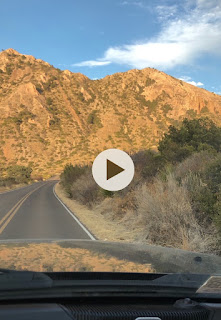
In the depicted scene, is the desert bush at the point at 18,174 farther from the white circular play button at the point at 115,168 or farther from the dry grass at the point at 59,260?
the dry grass at the point at 59,260

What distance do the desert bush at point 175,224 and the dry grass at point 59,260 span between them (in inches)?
180

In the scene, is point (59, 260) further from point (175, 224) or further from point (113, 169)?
point (113, 169)

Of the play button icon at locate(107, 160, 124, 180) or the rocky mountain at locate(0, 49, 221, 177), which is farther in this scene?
the rocky mountain at locate(0, 49, 221, 177)

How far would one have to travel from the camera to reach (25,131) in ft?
264

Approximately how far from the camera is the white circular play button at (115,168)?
1906cm

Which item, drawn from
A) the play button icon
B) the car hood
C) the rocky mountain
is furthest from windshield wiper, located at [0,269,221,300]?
the rocky mountain

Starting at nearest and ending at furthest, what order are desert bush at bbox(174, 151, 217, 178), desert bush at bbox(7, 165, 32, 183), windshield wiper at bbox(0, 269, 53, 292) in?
windshield wiper at bbox(0, 269, 53, 292)
desert bush at bbox(174, 151, 217, 178)
desert bush at bbox(7, 165, 32, 183)

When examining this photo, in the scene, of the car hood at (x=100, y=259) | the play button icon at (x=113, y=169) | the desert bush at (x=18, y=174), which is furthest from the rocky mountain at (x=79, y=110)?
the car hood at (x=100, y=259)

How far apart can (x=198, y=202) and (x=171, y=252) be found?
217 inches

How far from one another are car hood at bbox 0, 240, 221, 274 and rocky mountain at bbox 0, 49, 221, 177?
65.3 metres

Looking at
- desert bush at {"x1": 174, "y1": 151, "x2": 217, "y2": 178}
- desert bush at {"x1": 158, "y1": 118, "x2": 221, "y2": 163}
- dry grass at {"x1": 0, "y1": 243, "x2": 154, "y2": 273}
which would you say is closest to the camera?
dry grass at {"x1": 0, "y1": 243, "x2": 154, "y2": 273}

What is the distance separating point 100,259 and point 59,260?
47 centimetres

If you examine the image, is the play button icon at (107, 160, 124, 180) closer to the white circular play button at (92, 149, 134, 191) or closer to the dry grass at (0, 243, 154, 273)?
the white circular play button at (92, 149, 134, 191)

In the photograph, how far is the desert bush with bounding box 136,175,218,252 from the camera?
909cm
